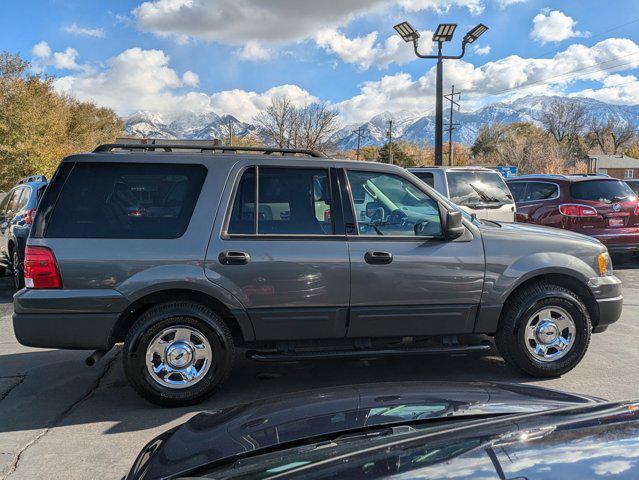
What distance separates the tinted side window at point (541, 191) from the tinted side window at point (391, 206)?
21.6ft

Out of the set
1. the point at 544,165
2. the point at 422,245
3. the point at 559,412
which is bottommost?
the point at 559,412

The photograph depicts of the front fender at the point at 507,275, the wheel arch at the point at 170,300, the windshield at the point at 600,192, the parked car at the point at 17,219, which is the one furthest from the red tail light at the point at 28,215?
the windshield at the point at 600,192

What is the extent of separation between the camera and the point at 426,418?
2.23 meters

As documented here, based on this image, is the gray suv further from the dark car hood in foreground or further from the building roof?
the building roof

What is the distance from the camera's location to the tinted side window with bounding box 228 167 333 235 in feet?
14.0

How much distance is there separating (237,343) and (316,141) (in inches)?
1534

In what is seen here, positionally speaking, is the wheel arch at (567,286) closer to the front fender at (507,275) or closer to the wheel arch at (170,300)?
the front fender at (507,275)

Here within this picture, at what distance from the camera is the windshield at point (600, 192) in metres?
9.77

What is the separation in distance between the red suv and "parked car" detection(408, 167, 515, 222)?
899mm


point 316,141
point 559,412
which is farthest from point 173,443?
point 316,141

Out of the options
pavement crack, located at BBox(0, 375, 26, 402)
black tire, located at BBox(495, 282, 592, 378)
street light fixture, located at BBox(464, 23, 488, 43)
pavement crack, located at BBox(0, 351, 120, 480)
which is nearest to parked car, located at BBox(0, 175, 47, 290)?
pavement crack, located at BBox(0, 375, 26, 402)

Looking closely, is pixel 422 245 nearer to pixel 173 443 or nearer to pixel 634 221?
pixel 173 443

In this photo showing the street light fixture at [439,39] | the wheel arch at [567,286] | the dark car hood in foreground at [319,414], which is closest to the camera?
the dark car hood in foreground at [319,414]

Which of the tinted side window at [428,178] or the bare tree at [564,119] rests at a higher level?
the bare tree at [564,119]
